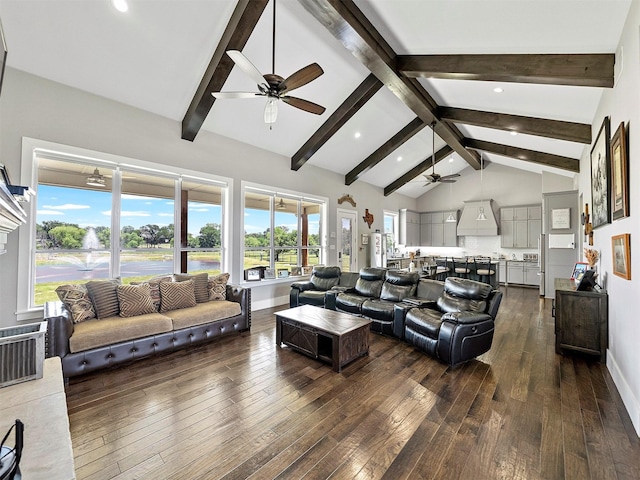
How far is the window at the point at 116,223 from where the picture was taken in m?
3.71

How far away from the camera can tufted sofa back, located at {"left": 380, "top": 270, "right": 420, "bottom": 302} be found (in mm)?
4531

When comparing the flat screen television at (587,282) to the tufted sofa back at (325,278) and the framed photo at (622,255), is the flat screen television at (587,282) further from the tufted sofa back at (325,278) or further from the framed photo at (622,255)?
the tufted sofa back at (325,278)

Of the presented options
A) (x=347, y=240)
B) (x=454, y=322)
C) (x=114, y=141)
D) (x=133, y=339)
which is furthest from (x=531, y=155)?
(x=133, y=339)

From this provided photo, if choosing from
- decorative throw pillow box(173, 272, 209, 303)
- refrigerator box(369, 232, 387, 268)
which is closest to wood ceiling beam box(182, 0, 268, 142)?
decorative throw pillow box(173, 272, 209, 303)

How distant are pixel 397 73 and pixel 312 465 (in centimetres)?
454

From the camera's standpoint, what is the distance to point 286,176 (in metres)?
6.44

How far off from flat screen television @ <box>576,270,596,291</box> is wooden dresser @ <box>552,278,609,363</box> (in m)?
0.11

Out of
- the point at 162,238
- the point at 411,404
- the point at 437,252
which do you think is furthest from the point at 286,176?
the point at 437,252

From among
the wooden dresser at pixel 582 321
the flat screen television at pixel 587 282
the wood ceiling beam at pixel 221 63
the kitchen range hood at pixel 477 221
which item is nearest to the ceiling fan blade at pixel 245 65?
the wood ceiling beam at pixel 221 63

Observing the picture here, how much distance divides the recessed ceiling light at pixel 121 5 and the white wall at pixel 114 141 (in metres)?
1.44

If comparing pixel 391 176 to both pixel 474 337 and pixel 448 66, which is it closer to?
pixel 448 66

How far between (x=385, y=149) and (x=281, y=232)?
3.22m

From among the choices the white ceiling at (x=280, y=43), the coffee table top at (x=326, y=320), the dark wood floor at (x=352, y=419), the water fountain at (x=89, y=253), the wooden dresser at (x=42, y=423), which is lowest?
the dark wood floor at (x=352, y=419)

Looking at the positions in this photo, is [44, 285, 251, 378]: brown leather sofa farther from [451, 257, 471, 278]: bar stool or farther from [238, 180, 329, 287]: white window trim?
[451, 257, 471, 278]: bar stool
